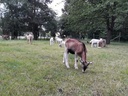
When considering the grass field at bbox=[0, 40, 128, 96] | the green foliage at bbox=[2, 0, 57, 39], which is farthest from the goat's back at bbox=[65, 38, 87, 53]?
the green foliage at bbox=[2, 0, 57, 39]

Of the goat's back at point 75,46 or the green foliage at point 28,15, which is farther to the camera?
the green foliage at point 28,15

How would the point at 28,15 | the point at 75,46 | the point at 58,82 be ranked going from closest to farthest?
1. the point at 58,82
2. the point at 75,46
3. the point at 28,15

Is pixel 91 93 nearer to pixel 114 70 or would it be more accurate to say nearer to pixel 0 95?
pixel 0 95

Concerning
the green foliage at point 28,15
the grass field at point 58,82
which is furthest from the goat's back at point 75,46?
the green foliage at point 28,15

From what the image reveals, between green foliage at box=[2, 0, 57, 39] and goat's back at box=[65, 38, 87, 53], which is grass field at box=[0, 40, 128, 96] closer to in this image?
goat's back at box=[65, 38, 87, 53]

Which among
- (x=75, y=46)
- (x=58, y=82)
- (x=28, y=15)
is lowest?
(x=58, y=82)

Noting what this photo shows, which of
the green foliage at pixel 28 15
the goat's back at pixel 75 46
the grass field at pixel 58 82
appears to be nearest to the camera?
the grass field at pixel 58 82

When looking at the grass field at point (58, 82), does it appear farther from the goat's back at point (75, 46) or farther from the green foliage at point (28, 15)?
the green foliage at point (28, 15)

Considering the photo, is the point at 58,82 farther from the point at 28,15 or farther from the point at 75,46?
the point at 28,15

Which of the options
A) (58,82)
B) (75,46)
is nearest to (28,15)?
(75,46)

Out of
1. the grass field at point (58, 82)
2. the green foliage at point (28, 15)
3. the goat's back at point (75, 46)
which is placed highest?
the green foliage at point (28, 15)

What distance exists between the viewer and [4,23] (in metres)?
30.8

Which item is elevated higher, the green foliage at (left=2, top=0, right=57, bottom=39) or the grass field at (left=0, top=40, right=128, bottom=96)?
Answer: the green foliage at (left=2, top=0, right=57, bottom=39)

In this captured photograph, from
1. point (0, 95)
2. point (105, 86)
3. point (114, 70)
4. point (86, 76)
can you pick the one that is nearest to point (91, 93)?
point (105, 86)
